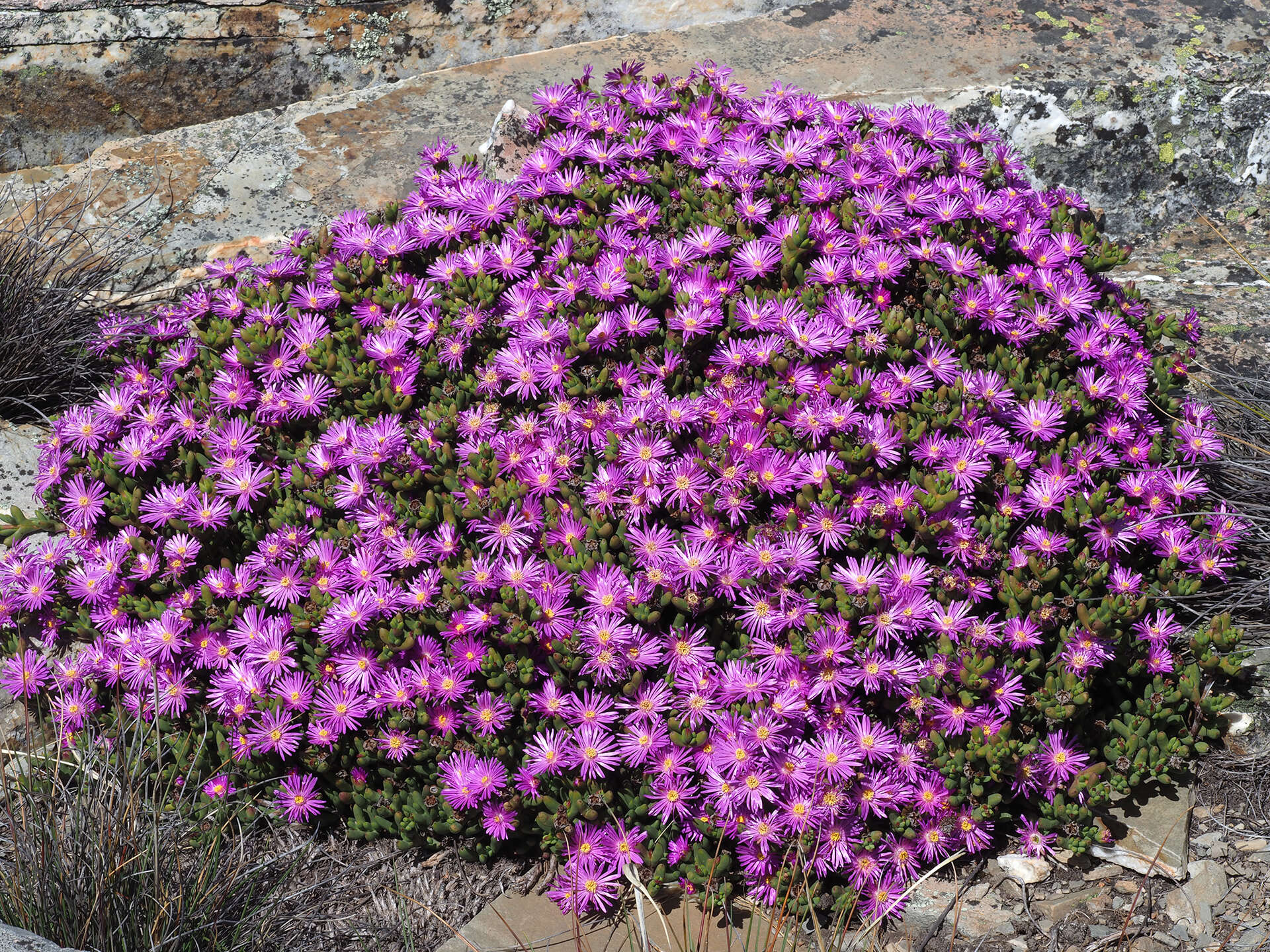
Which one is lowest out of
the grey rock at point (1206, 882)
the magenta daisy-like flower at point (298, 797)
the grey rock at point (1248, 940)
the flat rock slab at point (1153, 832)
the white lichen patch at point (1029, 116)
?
the grey rock at point (1248, 940)

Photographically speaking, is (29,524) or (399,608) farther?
(29,524)

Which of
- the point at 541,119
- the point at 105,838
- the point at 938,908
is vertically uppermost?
the point at 541,119

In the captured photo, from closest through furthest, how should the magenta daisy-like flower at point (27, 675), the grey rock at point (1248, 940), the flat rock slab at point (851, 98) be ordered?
the grey rock at point (1248, 940), the magenta daisy-like flower at point (27, 675), the flat rock slab at point (851, 98)

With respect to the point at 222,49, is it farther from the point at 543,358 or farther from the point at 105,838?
the point at 105,838

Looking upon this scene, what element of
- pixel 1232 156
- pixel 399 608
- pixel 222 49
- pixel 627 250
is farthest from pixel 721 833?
pixel 222 49

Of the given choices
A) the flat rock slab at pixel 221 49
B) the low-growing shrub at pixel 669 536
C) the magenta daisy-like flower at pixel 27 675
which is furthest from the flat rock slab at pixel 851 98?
the magenta daisy-like flower at pixel 27 675

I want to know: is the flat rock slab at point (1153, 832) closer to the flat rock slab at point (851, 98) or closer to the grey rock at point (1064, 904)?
the grey rock at point (1064, 904)

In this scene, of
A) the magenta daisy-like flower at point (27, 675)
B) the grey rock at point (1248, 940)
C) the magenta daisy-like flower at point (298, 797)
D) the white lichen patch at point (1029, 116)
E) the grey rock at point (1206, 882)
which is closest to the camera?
the grey rock at point (1248, 940)
